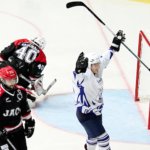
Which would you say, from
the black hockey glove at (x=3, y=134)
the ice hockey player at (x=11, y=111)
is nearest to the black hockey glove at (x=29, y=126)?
the ice hockey player at (x=11, y=111)

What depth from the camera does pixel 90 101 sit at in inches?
167

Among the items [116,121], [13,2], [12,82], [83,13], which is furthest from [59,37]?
[12,82]

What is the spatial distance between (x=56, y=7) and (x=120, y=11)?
111 cm

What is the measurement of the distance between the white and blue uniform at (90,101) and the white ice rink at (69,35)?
0.65 meters

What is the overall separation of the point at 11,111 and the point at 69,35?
168 inches

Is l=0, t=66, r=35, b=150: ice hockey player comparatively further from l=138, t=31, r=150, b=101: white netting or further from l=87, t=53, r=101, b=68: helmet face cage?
l=138, t=31, r=150, b=101: white netting

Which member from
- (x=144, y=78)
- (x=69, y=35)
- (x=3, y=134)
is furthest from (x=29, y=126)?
(x=69, y=35)

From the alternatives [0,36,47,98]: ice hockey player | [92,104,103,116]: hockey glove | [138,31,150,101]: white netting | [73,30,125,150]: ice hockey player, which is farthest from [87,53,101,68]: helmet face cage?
[138,31,150,101]: white netting

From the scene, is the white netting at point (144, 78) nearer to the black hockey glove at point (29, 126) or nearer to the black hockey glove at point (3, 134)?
the black hockey glove at point (29, 126)

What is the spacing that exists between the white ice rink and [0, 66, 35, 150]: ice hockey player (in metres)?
1.06

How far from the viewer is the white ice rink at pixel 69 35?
5.11 meters

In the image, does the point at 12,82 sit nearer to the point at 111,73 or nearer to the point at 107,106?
the point at 107,106

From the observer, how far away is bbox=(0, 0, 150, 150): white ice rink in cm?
511

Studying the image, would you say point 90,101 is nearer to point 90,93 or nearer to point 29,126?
point 90,93
